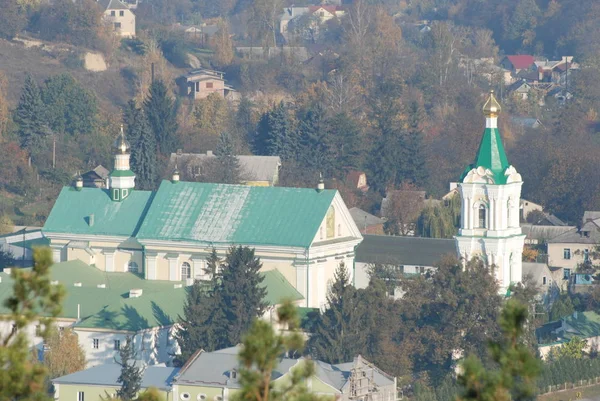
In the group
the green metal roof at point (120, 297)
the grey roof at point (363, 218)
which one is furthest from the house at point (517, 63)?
the green metal roof at point (120, 297)

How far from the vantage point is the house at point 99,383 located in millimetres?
32219

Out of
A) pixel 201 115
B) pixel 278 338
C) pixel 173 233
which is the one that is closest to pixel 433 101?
pixel 201 115

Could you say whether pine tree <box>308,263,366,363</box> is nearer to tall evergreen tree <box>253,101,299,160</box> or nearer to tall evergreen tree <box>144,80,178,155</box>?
tall evergreen tree <box>144,80,178,155</box>

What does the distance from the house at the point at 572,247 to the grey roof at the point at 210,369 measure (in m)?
17.4

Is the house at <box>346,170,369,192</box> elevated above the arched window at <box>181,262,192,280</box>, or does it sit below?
above

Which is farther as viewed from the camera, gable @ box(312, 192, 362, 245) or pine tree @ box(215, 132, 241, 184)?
pine tree @ box(215, 132, 241, 184)

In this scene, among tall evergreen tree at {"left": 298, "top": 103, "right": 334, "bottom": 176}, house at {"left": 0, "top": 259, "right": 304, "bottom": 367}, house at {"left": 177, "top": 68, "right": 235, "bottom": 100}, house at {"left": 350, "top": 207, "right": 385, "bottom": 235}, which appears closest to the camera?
house at {"left": 0, "top": 259, "right": 304, "bottom": 367}

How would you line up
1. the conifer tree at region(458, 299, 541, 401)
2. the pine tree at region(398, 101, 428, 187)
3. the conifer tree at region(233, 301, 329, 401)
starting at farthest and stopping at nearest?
the pine tree at region(398, 101, 428, 187) < the conifer tree at region(233, 301, 329, 401) < the conifer tree at region(458, 299, 541, 401)

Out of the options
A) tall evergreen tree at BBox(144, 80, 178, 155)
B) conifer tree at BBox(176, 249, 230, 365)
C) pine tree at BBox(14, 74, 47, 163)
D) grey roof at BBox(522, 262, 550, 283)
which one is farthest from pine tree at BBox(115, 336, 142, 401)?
pine tree at BBox(14, 74, 47, 163)

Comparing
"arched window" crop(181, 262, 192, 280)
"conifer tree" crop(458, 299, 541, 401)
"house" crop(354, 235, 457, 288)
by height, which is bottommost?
"conifer tree" crop(458, 299, 541, 401)

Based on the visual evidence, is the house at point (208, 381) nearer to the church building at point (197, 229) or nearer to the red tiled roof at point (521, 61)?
the church building at point (197, 229)

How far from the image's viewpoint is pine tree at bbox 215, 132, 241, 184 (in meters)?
56.7

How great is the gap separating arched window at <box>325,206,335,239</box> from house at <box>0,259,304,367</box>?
1316mm

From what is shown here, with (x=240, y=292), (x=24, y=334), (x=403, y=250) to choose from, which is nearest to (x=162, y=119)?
(x=403, y=250)
